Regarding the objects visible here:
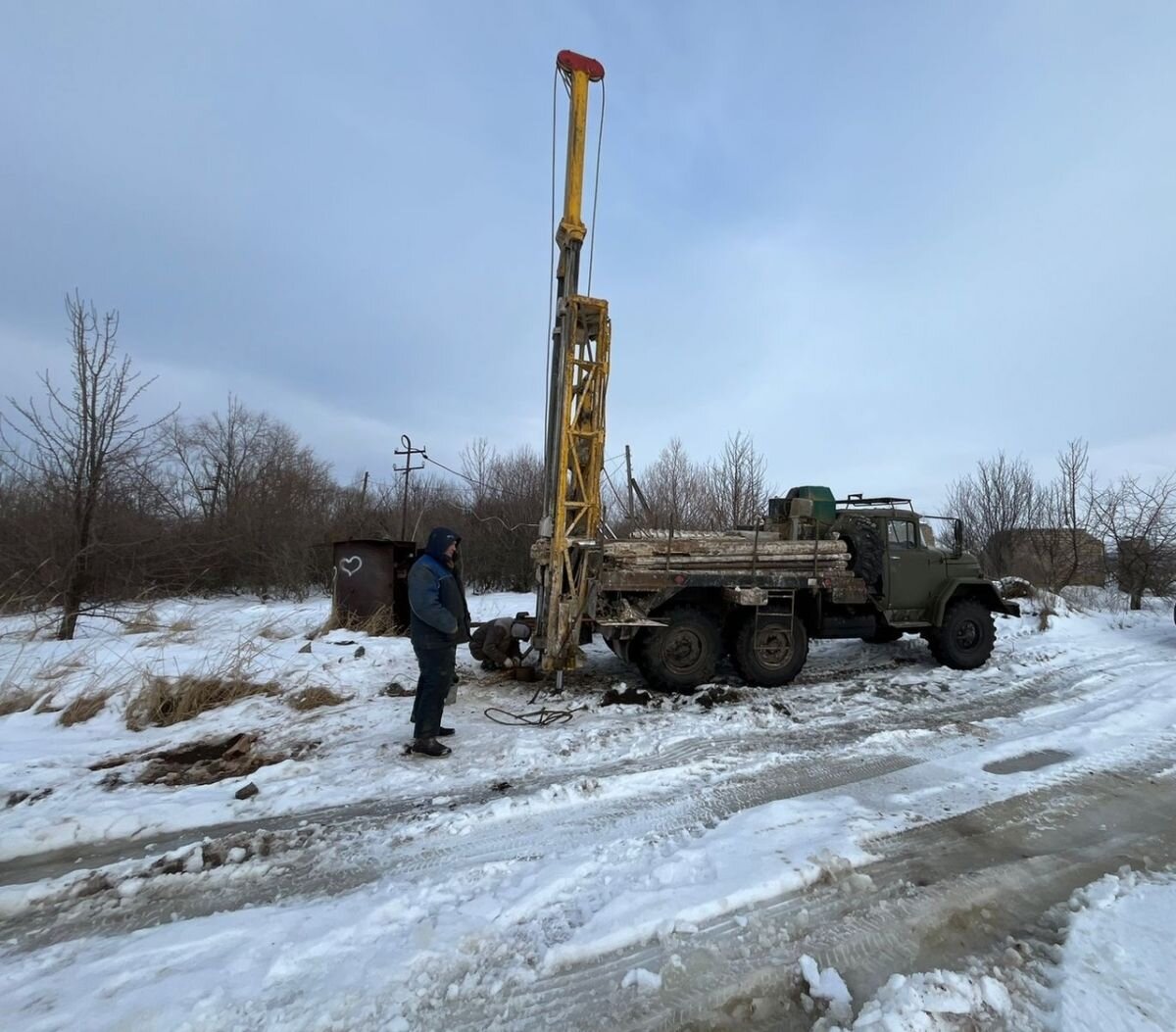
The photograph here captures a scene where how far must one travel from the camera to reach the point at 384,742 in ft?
17.8

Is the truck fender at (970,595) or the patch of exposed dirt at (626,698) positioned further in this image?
the truck fender at (970,595)

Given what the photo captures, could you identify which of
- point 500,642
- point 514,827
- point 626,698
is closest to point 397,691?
point 500,642

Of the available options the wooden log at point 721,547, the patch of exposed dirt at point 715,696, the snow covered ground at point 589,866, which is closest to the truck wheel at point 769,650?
the patch of exposed dirt at point 715,696

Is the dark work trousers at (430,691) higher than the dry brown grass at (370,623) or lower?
higher

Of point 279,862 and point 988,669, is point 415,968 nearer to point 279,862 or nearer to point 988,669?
point 279,862

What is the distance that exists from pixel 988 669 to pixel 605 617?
585cm

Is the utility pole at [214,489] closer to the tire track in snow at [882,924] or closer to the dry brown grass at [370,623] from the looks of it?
the dry brown grass at [370,623]

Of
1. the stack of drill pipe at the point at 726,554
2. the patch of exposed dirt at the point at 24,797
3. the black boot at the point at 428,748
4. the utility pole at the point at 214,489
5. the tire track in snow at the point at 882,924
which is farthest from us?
the utility pole at the point at 214,489

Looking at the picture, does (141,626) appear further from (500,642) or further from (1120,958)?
(1120,958)

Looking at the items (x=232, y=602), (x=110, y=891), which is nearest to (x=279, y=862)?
(x=110, y=891)

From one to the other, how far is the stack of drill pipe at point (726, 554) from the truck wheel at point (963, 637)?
2103 mm

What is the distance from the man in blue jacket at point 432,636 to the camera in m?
5.16

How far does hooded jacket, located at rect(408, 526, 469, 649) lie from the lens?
5.18 meters

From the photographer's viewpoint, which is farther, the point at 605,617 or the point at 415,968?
the point at 605,617
